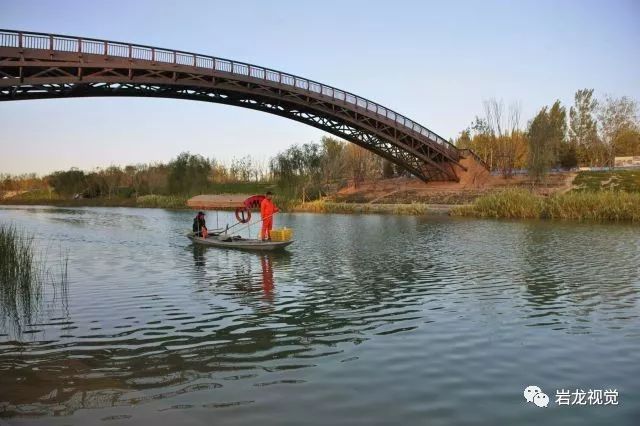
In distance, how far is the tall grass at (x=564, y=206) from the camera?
3362cm

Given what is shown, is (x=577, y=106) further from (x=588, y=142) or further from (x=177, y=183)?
(x=177, y=183)

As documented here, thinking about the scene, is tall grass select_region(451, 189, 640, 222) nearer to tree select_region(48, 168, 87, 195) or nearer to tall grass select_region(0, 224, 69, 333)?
tall grass select_region(0, 224, 69, 333)

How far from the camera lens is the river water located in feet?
20.1

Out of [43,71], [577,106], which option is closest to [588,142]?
[577,106]

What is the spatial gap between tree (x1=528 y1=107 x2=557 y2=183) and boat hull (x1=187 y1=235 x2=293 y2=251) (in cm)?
3845

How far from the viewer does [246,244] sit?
20.5 m

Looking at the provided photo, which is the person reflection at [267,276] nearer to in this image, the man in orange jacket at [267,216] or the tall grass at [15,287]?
the man in orange jacket at [267,216]

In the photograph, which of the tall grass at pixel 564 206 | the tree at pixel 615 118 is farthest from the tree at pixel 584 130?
the tall grass at pixel 564 206

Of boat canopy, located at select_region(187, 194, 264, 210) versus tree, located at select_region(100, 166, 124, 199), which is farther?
tree, located at select_region(100, 166, 124, 199)

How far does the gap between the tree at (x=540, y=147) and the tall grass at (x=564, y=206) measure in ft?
46.1

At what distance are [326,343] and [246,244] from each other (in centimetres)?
1230

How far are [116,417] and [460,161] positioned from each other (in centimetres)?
5594

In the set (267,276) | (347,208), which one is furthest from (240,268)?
(347,208)

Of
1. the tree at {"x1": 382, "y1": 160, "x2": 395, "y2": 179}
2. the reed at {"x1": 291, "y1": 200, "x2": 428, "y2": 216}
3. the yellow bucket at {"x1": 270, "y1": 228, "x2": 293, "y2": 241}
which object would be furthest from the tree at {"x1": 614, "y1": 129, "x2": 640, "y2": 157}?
the yellow bucket at {"x1": 270, "y1": 228, "x2": 293, "y2": 241}
